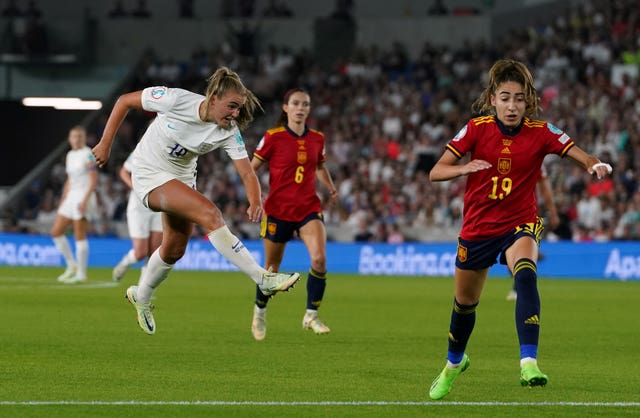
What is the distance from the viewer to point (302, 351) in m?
11.9

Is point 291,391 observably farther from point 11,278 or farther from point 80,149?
point 11,278

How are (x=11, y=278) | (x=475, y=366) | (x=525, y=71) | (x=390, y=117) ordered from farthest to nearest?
(x=390, y=117) → (x=11, y=278) → (x=475, y=366) → (x=525, y=71)

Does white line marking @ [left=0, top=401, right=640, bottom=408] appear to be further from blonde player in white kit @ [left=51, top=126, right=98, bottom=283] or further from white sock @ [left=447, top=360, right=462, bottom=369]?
blonde player in white kit @ [left=51, top=126, right=98, bottom=283]

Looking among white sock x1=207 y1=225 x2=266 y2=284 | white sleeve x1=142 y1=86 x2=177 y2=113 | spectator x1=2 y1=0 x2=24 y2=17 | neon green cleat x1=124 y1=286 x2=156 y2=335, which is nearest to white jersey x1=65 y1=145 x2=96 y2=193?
neon green cleat x1=124 y1=286 x2=156 y2=335

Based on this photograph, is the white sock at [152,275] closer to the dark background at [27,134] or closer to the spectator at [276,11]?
the spectator at [276,11]

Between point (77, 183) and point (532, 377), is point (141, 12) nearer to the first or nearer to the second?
point (77, 183)

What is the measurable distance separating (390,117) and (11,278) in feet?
45.4

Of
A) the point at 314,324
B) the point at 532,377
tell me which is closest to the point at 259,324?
the point at 314,324

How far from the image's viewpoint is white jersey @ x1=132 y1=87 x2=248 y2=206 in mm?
10867

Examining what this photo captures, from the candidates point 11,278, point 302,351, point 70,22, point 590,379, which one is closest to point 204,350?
point 302,351

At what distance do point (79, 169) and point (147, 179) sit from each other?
38.5 ft

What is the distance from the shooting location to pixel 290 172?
14.3 meters

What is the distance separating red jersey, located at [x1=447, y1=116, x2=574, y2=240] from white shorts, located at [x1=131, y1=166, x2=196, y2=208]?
3077 millimetres

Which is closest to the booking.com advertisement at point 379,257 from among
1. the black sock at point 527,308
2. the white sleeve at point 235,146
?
the white sleeve at point 235,146
